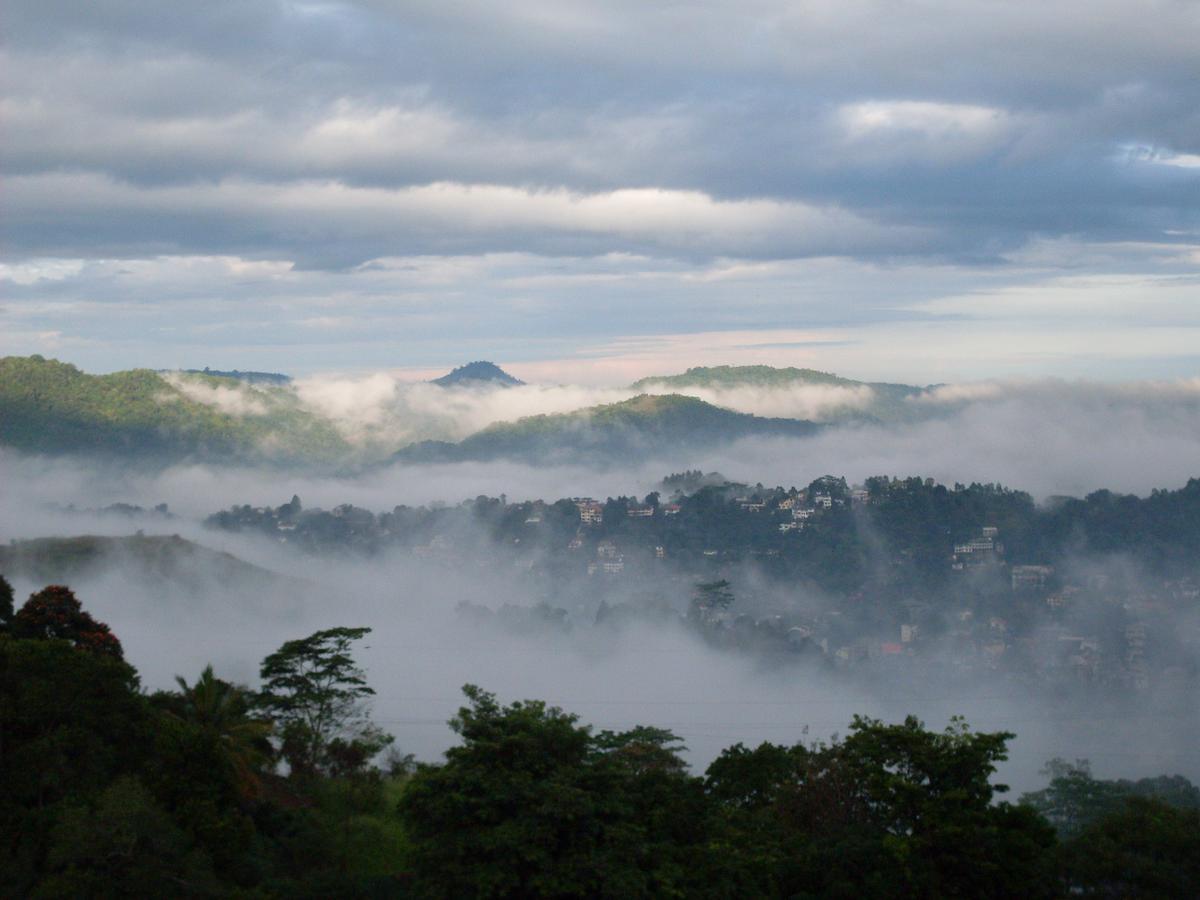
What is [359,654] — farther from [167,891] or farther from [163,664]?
[167,891]

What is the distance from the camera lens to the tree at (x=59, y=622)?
1325 inches

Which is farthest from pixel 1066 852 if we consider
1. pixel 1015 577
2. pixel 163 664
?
pixel 1015 577

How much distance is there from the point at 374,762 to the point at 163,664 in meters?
63.0

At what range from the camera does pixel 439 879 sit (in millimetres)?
20953

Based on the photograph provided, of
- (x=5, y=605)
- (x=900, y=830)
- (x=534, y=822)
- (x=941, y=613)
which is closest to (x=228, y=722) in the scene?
(x=534, y=822)

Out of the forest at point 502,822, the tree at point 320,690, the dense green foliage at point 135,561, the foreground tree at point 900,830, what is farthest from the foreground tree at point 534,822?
the dense green foliage at point 135,561

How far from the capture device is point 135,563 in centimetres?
13050

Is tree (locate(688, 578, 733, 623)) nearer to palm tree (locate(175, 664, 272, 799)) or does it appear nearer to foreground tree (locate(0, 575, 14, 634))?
foreground tree (locate(0, 575, 14, 634))

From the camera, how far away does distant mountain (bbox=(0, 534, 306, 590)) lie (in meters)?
120

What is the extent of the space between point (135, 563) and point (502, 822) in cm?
11996

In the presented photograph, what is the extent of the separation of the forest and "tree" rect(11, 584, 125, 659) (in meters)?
7.08

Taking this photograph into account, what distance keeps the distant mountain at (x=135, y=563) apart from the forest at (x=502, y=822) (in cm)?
10092

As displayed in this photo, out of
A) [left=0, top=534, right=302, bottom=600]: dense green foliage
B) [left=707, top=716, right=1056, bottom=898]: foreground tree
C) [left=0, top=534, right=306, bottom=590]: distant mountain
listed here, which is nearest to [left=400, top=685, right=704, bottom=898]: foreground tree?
[left=707, top=716, right=1056, bottom=898]: foreground tree

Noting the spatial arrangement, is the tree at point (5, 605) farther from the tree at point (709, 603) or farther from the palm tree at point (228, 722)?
the tree at point (709, 603)
